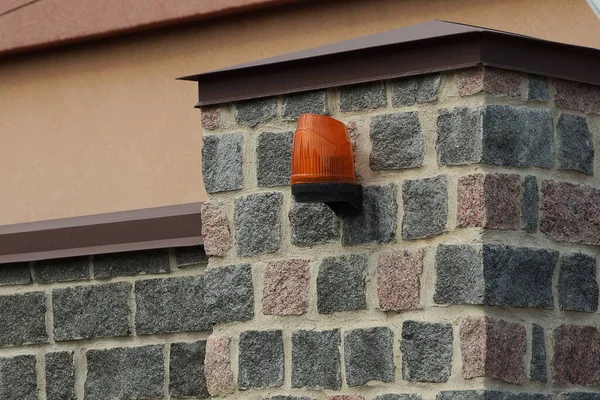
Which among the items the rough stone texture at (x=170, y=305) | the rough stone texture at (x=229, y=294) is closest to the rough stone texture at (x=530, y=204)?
the rough stone texture at (x=229, y=294)

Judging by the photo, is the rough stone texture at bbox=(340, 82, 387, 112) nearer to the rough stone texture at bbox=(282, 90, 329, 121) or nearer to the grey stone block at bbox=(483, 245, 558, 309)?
Result: the rough stone texture at bbox=(282, 90, 329, 121)

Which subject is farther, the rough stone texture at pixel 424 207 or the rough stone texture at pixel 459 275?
the rough stone texture at pixel 424 207

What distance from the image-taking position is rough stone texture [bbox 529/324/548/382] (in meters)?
4.53

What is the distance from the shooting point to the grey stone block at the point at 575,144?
471 centimetres

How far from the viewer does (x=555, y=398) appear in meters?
4.59

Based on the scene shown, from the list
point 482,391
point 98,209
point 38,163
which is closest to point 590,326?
point 482,391

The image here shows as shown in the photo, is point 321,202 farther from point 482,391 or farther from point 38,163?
A: point 38,163

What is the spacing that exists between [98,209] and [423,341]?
3869 mm

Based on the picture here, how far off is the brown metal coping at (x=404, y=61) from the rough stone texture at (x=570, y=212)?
364 millimetres

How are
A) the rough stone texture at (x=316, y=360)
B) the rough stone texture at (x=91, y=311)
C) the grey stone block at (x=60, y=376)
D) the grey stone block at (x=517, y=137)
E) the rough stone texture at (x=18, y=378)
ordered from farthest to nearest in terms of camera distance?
the rough stone texture at (x=18, y=378) → the grey stone block at (x=60, y=376) → the rough stone texture at (x=91, y=311) → the rough stone texture at (x=316, y=360) → the grey stone block at (x=517, y=137)

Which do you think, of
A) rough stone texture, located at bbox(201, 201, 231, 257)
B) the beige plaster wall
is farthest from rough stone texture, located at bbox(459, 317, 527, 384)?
the beige plaster wall

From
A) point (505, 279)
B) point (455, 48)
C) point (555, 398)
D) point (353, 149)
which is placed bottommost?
point (555, 398)

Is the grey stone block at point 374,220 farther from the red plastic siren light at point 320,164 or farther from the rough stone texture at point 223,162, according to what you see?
the rough stone texture at point 223,162

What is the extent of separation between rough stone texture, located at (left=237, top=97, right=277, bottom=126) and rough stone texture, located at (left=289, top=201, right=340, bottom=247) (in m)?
0.33
